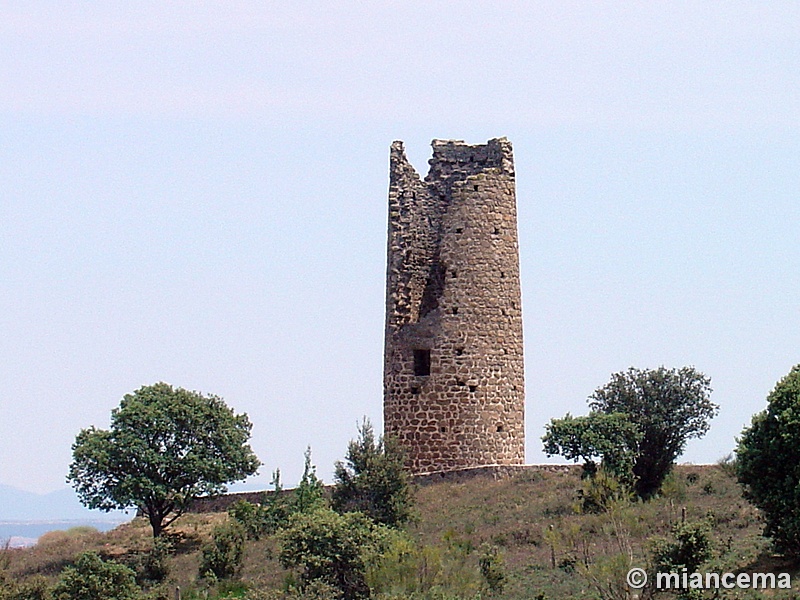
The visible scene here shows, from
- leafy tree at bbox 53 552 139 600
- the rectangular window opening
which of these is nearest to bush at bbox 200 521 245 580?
leafy tree at bbox 53 552 139 600

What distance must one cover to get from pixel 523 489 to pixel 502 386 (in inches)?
134

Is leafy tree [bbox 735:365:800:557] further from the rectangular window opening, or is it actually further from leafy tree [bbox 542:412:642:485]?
the rectangular window opening

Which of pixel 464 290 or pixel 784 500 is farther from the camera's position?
pixel 464 290

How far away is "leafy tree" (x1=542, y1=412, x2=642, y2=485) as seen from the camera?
3044 centimetres

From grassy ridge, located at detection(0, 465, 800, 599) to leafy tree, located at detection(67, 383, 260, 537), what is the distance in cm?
120

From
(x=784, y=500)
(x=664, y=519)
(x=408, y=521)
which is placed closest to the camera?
(x=784, y=500)

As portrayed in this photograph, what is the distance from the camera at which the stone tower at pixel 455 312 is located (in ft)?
113

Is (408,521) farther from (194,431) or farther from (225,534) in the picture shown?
(194,431)

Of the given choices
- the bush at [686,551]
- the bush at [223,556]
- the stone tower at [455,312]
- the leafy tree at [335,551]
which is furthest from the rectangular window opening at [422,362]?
the bush at [686,551]

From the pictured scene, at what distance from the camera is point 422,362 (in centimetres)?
3519

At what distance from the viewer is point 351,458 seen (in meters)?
31.8

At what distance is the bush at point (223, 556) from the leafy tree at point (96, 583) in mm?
1709

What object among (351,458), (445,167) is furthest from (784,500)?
(445,167)

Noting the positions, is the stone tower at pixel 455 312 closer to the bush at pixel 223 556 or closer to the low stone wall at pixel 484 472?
the low stone wall at pixel 484 472
